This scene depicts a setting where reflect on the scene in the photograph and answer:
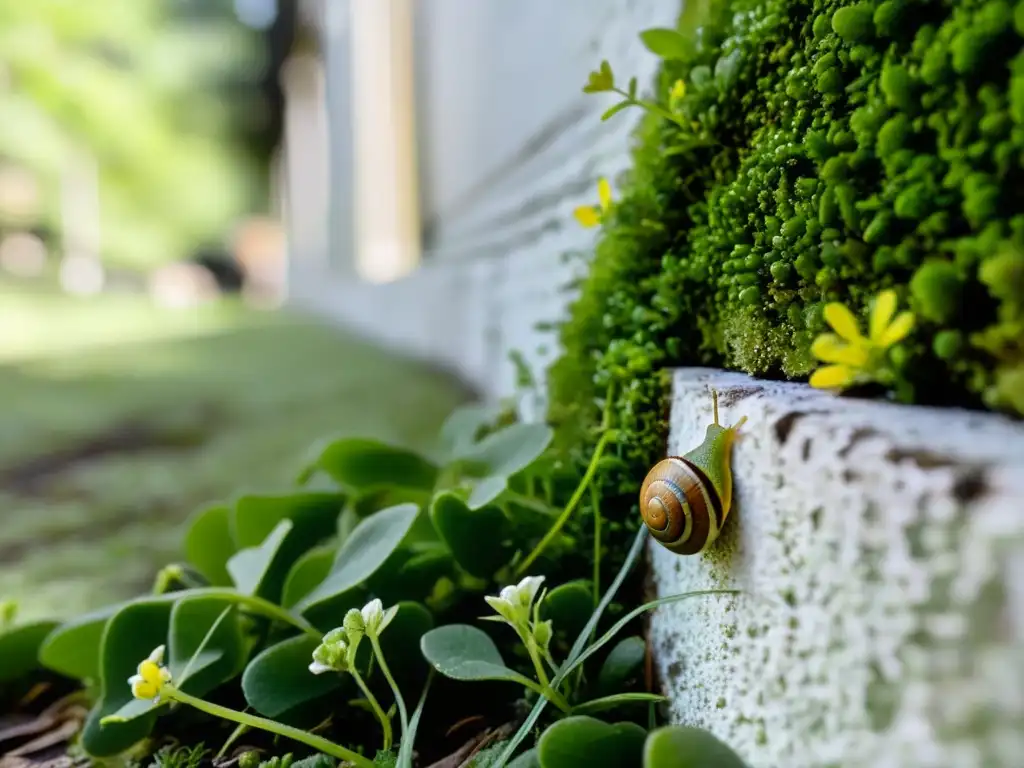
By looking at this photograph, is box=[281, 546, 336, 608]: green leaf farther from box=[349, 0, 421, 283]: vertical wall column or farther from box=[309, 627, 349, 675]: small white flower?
box=[349, 0, 421, 283]: vertical wall column

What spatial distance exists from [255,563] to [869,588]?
52 cm

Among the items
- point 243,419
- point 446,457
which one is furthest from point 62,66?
point 446,457

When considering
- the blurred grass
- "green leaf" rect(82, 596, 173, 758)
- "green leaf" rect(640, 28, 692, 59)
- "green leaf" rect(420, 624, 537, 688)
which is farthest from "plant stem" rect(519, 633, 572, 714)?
the blurred grass

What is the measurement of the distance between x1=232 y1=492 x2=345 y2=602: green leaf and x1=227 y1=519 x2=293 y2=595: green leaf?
45 mm

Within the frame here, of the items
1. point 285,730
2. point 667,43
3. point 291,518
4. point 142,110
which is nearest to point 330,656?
point 285,730

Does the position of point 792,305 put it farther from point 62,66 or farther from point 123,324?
point 62,66

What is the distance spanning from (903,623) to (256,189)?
470 inches

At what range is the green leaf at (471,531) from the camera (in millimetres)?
629

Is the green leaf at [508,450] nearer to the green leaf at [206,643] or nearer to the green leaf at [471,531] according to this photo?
the green leaf at [471,531]

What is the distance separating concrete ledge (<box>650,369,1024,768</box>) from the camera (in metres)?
0.29

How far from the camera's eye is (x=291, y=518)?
753 mm

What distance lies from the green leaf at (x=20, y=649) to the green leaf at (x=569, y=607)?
1.83 feet

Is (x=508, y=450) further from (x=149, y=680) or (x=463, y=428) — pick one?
(x=149, y=680)

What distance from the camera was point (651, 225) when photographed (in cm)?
71
